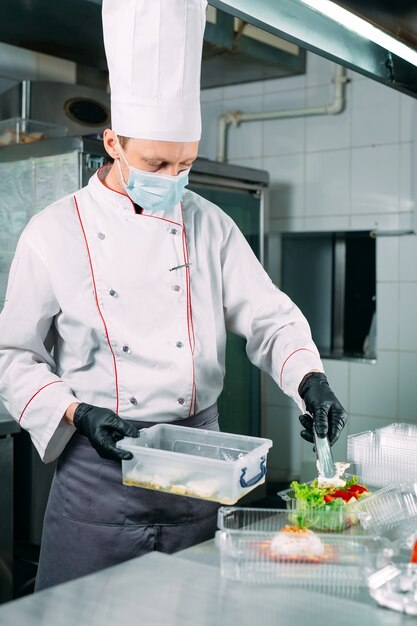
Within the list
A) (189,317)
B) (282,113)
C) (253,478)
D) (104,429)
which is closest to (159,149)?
(189,317)

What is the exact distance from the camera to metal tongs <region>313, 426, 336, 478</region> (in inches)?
60.7

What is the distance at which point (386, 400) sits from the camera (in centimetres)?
385

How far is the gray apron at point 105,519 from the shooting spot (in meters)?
1.72

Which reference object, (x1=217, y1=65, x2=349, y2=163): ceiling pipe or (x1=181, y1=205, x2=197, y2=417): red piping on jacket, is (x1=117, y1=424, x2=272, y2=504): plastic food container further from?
(x1=217, y1=65, x2=349, y2=163): ceiling pipe

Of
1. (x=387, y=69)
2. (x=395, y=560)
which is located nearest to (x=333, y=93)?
(x=387, y=69)

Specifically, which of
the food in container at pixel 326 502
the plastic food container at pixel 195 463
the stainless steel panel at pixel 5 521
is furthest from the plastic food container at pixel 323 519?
the stainless steel panel at pixel 5 521

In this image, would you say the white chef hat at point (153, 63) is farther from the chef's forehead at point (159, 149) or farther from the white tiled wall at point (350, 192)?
the white tiled wall at point (350, 192)

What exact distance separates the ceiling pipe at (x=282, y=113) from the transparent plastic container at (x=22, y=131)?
1206 mm

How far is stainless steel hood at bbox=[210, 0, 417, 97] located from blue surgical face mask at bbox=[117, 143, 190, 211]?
1.23 feet

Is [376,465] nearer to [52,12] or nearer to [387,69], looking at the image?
[387,69]

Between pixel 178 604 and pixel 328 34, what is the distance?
3.87 feet

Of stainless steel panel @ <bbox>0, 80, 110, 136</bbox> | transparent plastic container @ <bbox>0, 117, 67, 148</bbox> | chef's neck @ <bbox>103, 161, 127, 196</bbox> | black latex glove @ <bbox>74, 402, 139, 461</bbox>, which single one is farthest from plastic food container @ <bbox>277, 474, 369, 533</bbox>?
stainless steel panel @ <bbox>0, 80, 110, 136</bbox>

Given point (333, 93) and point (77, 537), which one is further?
point (333, 93)

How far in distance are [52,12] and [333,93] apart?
151cm
